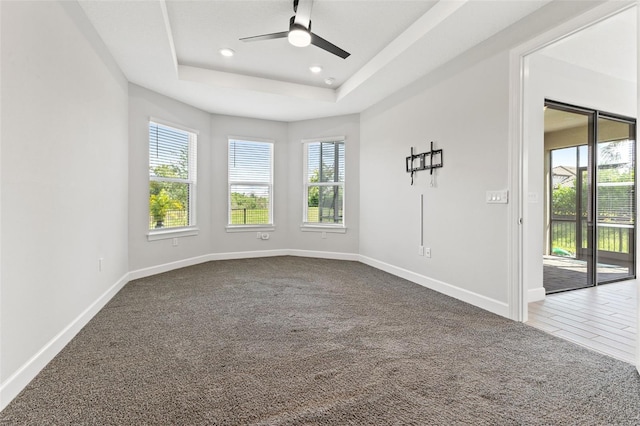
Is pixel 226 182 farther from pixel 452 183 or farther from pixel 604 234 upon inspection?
pixel 604 234

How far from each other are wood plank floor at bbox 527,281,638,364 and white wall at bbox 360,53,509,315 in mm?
471

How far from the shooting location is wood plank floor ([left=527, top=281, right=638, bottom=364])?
232 cm

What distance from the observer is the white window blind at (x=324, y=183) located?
573 cm

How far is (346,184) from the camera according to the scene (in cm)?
560

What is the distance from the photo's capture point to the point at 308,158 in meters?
5.94

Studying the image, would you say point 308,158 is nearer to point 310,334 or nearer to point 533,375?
point 310,334

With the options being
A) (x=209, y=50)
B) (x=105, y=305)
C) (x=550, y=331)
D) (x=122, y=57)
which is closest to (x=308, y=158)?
(x=209, y=50)

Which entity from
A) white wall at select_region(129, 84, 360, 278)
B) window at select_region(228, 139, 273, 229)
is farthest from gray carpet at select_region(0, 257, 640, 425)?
window at select_region(228, 139, 273, 229)

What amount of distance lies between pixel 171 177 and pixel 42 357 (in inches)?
126

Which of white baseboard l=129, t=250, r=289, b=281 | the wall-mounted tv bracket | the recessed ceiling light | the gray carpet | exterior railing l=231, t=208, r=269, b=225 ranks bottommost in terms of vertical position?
the gray carpet

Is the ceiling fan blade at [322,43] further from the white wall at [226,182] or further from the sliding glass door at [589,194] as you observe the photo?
the white wall at [226,182]

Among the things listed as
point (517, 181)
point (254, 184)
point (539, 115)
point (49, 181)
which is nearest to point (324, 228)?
point (254, 184)

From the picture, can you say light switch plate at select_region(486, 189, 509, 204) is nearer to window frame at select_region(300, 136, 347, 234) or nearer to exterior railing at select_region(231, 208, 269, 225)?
window frame at select_region(300, 136, 347, 234)

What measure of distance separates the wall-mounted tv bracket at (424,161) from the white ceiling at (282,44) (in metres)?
0.98
